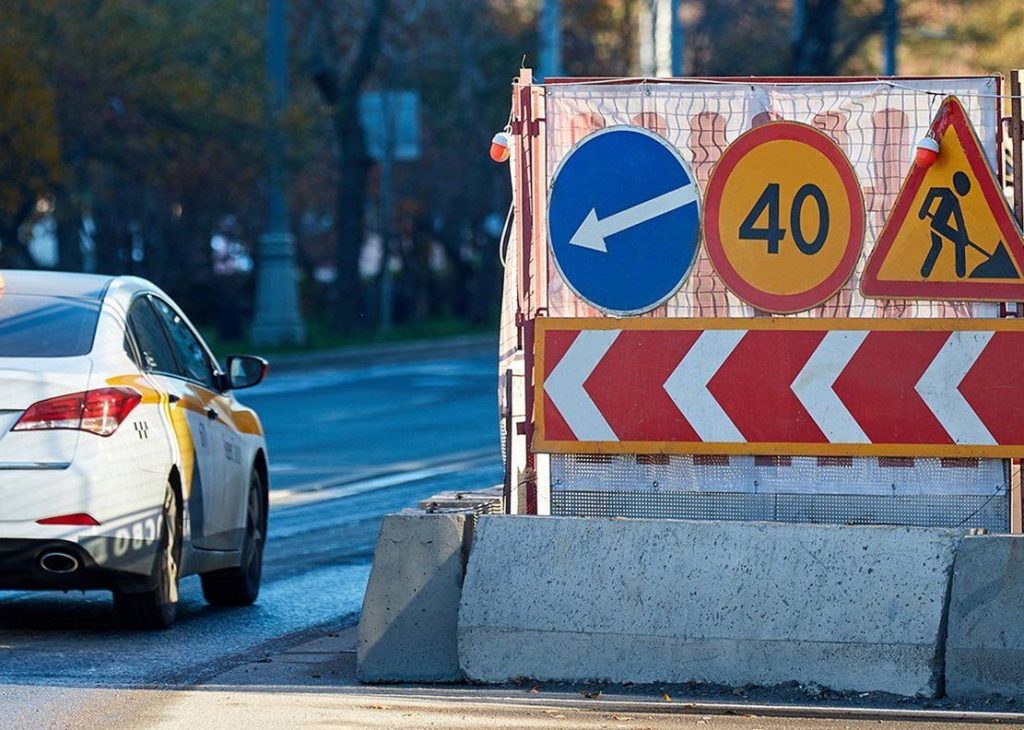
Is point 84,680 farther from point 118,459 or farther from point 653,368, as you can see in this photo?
point 653,368

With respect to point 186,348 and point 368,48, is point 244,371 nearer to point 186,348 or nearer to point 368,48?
point 186,348

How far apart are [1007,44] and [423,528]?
172ft

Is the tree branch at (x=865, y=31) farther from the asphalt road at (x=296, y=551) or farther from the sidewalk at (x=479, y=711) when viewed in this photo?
the sidewalk at (x=479, y=711)

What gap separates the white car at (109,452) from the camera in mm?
7945

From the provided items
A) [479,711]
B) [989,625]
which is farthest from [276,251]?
[989,625]

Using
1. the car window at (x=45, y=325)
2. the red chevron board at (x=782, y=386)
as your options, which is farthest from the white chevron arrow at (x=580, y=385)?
the car window at (x=45, y=325)

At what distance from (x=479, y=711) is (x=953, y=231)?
2340mm

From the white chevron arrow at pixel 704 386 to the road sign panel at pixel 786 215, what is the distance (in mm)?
202

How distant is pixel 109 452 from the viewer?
316 inches

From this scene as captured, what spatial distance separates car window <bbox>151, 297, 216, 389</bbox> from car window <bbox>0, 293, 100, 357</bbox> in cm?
74

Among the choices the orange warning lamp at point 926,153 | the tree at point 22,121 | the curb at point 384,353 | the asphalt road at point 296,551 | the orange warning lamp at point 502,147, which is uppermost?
the tree at point 22,121

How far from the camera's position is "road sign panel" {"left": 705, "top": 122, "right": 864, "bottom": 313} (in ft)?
23.2

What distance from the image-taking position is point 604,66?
5353 cm

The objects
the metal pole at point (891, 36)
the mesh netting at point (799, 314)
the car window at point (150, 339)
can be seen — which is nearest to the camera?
the mesh netting at point (799, 314)
